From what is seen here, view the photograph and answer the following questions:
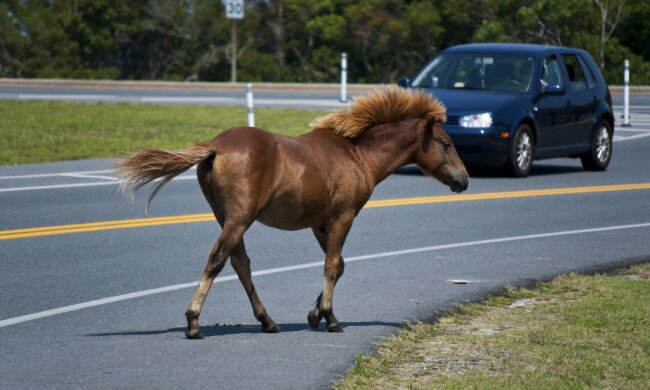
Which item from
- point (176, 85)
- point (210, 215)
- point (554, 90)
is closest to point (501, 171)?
point (554, 90)

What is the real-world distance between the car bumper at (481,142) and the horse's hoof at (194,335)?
10712mm

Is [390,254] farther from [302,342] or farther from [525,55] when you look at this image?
[525,55]

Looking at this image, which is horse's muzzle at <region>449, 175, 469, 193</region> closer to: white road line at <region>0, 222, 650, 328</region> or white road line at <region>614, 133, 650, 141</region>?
white road line at <region>0, 222, 650, 328</region>

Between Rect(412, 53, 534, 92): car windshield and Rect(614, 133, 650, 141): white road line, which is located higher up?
Rect(412, 53, 534, 92): car windshield

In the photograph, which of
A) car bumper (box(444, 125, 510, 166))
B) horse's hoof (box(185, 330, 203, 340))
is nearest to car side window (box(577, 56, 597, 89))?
car bumper (box(444, 125, 510, 166))

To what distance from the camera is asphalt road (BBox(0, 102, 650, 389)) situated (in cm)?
774

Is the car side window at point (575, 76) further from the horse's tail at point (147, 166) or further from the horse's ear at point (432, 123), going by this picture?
the horse's tail at point (147, 166)

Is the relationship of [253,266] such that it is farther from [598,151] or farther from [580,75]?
[580,75]

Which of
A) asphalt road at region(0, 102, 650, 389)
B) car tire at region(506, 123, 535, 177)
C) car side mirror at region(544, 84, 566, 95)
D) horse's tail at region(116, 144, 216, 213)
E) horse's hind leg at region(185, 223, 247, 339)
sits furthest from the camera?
car side mirror at region(544, 84, 566, 95)

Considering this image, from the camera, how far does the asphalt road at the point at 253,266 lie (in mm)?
7742

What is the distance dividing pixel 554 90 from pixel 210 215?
6684mm

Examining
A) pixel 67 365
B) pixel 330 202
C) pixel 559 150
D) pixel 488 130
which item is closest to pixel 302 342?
pixel 330 202

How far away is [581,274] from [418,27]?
3313cm

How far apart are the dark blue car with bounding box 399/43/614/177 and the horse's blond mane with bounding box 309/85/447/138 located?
958 cm
